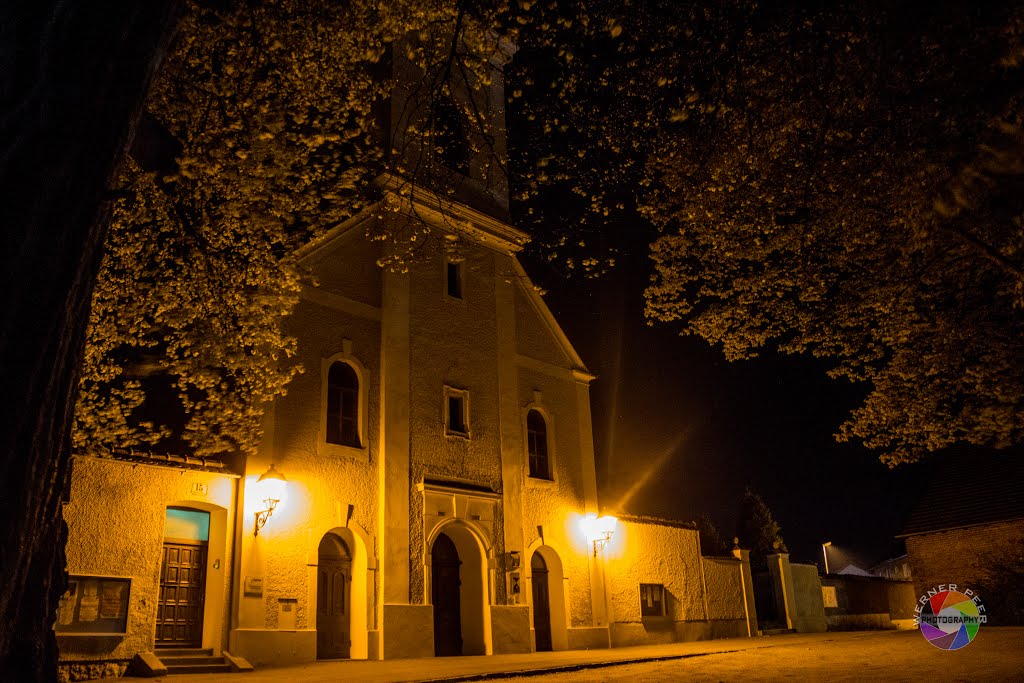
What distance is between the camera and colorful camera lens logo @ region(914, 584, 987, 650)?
69.2 feet

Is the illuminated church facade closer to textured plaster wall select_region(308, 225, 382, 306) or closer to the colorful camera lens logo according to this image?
textured plaster wall select_region(308, 225, 382, 306)

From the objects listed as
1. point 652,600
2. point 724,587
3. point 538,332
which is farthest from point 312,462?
point 724,587

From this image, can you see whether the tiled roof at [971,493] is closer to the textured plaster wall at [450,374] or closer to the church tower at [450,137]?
the textured plaster wall at [450,374]

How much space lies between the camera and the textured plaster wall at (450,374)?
15.8 m

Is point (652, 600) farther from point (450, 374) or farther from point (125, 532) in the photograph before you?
point (125, 532)

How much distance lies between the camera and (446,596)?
16.1m

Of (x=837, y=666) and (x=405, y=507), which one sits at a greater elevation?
(x=405, y=507)

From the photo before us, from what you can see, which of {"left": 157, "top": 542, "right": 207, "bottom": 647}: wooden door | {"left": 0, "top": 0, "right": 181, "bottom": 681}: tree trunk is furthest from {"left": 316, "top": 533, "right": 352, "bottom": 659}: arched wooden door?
{"left": 0, "top": 0, "right": 181, "bottom": 681}: tree trunk

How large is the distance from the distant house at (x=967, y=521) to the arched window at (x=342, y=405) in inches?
862

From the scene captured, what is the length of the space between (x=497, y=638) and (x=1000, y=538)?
18.9 metres

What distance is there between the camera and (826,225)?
1156cm

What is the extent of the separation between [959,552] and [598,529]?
15591 mm

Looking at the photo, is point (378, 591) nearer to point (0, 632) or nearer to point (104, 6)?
point (0, 632)

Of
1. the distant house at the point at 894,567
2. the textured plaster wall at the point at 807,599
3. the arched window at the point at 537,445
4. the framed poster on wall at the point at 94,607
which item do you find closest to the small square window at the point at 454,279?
the arched window at the point at 537,445
